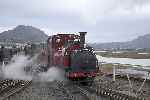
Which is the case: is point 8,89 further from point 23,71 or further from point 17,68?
point 17,68

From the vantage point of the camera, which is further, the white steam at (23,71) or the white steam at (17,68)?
the white steam at (17,68)

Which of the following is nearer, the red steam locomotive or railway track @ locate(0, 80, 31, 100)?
railway track @ locate(0, 80, 31, 100)

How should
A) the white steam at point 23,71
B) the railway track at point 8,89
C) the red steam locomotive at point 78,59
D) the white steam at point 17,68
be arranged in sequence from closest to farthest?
the railway track at point 8,89 → the red steam locomotive at point 78,59 → the white steam at point 23,71 → the white steam at point 17,68

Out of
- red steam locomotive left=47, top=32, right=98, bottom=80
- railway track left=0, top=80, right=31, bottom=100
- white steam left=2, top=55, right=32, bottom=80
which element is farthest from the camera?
white steam left=2, top=55, right=32, bottom=80

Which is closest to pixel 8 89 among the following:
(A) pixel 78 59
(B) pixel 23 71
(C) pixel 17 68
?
(A) pixel 78 59

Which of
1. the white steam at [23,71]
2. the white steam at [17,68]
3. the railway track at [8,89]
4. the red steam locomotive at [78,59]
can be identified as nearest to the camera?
the railway track at [8,89]

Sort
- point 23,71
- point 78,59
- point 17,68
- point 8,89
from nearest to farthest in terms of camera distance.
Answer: point 8,89
point 78,59
point 23,71
point 17,68

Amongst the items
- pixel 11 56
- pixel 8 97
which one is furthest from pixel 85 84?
pixel 11 56

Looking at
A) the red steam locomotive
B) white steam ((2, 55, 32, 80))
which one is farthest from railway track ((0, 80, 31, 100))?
white steam ((2, 55, 32, 80))

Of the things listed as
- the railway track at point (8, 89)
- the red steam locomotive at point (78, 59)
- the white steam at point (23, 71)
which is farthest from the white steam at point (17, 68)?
the red steam locomotive at point (78, 59)

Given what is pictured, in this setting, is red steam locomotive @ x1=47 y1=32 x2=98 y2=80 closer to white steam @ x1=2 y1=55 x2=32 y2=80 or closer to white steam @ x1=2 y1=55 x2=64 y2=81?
white steam @ x1=2 y1=55 x2=64 y2=81

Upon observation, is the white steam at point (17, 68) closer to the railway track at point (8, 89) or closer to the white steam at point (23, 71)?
the white steam at point (23, 71)

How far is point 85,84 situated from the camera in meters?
25.9

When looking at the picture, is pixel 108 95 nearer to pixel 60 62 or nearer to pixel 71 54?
pixel 71 54
